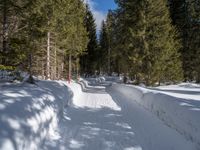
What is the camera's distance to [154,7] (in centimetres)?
2944

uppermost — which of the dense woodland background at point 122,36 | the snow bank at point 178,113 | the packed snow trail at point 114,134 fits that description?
the dense woodland background at point 122,36

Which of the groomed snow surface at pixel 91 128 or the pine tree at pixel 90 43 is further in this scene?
the pine tree at pixel 90 43

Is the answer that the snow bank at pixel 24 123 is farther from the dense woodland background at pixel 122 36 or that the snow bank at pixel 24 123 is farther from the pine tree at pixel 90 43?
the pine tree at pixel 90 43

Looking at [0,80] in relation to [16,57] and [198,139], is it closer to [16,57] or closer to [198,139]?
[16,57]

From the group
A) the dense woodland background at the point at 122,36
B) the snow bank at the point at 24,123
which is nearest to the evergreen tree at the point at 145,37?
the dense woodland background at the point at 122,36

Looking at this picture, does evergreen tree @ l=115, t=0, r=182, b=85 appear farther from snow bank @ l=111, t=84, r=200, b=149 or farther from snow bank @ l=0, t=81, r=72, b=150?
snow bank @ l=0, t=81, r=72, b=150

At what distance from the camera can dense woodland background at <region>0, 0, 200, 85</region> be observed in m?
19.1

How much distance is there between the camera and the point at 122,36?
3069 cm

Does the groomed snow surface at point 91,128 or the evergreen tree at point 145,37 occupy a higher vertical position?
the evergreen tree at point 145,37

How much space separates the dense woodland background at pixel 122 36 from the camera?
19078 mm

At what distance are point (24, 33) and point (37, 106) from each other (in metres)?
12.9

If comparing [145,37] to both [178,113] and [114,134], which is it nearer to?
[178,113]

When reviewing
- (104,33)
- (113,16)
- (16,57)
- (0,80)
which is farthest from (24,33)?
(104,33)

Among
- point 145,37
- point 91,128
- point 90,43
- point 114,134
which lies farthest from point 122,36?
point 90,43
